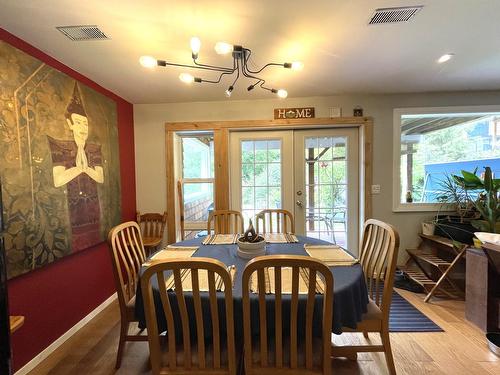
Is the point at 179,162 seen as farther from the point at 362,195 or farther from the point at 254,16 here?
the point at 362,195

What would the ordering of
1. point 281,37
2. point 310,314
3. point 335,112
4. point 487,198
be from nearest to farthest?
point 310,314
point 281,37
point 487,198
point 335,112

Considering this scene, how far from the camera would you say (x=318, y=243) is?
197cm

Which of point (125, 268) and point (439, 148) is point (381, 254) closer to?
point (125, 268)

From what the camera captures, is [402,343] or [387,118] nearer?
[402,343]

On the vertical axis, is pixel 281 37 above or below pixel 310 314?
above

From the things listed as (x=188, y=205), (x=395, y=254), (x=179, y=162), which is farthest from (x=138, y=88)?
(x=395, y=254)

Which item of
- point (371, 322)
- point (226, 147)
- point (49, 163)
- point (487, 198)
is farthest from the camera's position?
point (226, 147)

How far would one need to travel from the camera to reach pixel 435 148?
307cm

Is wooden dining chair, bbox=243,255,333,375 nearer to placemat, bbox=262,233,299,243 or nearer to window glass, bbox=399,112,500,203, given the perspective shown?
placemat, bbox=262,233,299,243

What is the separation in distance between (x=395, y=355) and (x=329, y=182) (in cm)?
192

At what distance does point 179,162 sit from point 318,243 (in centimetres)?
220

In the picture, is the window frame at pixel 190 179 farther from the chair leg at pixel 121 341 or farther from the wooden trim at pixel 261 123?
the chair leg at pixel 121 341

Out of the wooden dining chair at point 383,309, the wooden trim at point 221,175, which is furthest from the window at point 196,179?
the wooden dining chair at point 383,309

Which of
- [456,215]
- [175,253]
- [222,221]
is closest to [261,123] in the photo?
[222,221]
